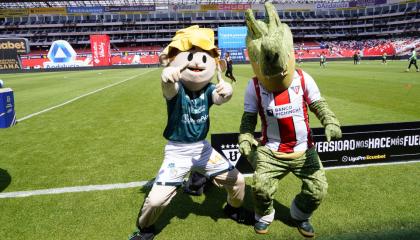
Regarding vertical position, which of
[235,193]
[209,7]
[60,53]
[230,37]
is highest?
[209,7]

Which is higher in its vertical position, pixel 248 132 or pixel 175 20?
pixel 175 20

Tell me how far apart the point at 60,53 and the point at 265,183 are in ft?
163

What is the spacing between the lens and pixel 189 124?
332 centimetres

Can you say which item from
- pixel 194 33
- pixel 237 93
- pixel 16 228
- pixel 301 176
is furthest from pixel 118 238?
pixel 237 93

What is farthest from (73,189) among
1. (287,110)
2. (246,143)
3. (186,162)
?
(287,110)

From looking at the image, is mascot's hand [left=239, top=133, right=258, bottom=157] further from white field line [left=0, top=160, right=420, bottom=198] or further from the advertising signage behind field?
the advertising signage behind field

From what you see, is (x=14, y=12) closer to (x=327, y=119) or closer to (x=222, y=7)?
(x=222, y=7)

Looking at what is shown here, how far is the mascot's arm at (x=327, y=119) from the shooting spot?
3.08m

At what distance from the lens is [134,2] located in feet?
218

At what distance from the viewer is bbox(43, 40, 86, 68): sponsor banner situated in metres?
46.5

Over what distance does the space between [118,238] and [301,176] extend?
6.25 feet

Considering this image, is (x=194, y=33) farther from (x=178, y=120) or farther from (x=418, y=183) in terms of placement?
(x=418, y=183)

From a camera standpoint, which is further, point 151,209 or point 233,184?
point 233,184

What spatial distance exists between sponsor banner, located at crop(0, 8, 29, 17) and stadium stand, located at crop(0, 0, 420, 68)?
20 centimetres
